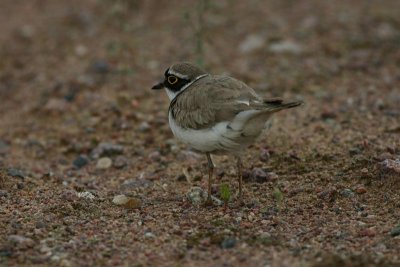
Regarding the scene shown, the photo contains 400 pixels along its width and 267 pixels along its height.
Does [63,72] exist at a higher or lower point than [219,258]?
higher

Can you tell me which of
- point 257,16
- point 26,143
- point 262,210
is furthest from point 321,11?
point 262,210

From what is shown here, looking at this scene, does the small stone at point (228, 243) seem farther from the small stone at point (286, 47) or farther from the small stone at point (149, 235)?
the small stone at point (286, 47)

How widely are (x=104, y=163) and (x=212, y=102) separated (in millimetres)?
2264

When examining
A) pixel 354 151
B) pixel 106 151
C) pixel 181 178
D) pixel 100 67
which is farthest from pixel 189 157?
pixel 100 67

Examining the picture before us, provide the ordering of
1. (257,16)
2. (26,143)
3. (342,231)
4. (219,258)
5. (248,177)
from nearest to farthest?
1. (219,258)
2. (342,231)
3. (248,177)
4. (26,143)
5. (257,16)

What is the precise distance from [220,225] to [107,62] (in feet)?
16.9

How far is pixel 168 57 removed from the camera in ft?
33.9

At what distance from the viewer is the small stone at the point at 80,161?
7742mm

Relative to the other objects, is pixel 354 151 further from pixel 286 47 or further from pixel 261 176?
pixel 286 47

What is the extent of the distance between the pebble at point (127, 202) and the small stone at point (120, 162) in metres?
1.33

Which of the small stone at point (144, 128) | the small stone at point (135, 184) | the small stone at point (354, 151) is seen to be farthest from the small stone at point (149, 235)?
the small stone at point (144, 128)

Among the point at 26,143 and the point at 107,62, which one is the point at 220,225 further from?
the point at 107,62

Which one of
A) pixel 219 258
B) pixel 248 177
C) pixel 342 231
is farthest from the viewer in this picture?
pixel 248 177

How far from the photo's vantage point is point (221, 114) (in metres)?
5.64
